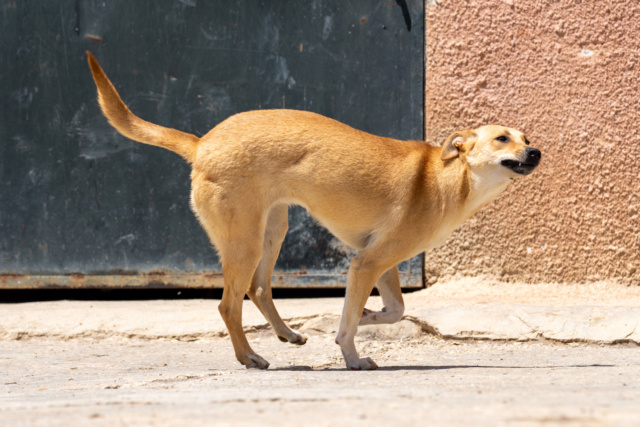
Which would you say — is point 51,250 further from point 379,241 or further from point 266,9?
point 379,241

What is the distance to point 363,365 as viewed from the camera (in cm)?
421

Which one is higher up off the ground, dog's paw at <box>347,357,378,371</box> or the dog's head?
the dog's head

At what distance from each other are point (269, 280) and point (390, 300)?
783mm

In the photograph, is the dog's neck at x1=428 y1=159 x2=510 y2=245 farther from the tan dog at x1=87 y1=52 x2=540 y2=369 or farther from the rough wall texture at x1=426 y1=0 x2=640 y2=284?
the rough wall texture at x1=426 y1=0 x2=640 y2=284

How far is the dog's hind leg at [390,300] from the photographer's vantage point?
455 centimetres

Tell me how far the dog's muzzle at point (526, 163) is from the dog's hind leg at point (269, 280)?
4.60ft

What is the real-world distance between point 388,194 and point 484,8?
2.53m

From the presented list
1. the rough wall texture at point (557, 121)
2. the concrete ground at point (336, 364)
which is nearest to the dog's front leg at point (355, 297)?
the concrete ground at point (336, 364)

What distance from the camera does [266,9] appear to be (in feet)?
21.1

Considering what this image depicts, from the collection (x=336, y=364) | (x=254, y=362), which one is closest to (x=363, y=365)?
(x=336, y=364)

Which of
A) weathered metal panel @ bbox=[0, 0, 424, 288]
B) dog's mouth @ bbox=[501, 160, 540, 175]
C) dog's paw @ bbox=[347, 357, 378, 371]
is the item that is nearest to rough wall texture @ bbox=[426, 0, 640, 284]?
weathered metal panel @ bbox=[0, 0, 424, 288]

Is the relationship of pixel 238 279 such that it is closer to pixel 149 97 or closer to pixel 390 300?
pixel 390 300

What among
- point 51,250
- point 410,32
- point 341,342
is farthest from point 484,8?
point 51,250

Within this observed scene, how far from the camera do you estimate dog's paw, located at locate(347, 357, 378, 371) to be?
4.21 metres
